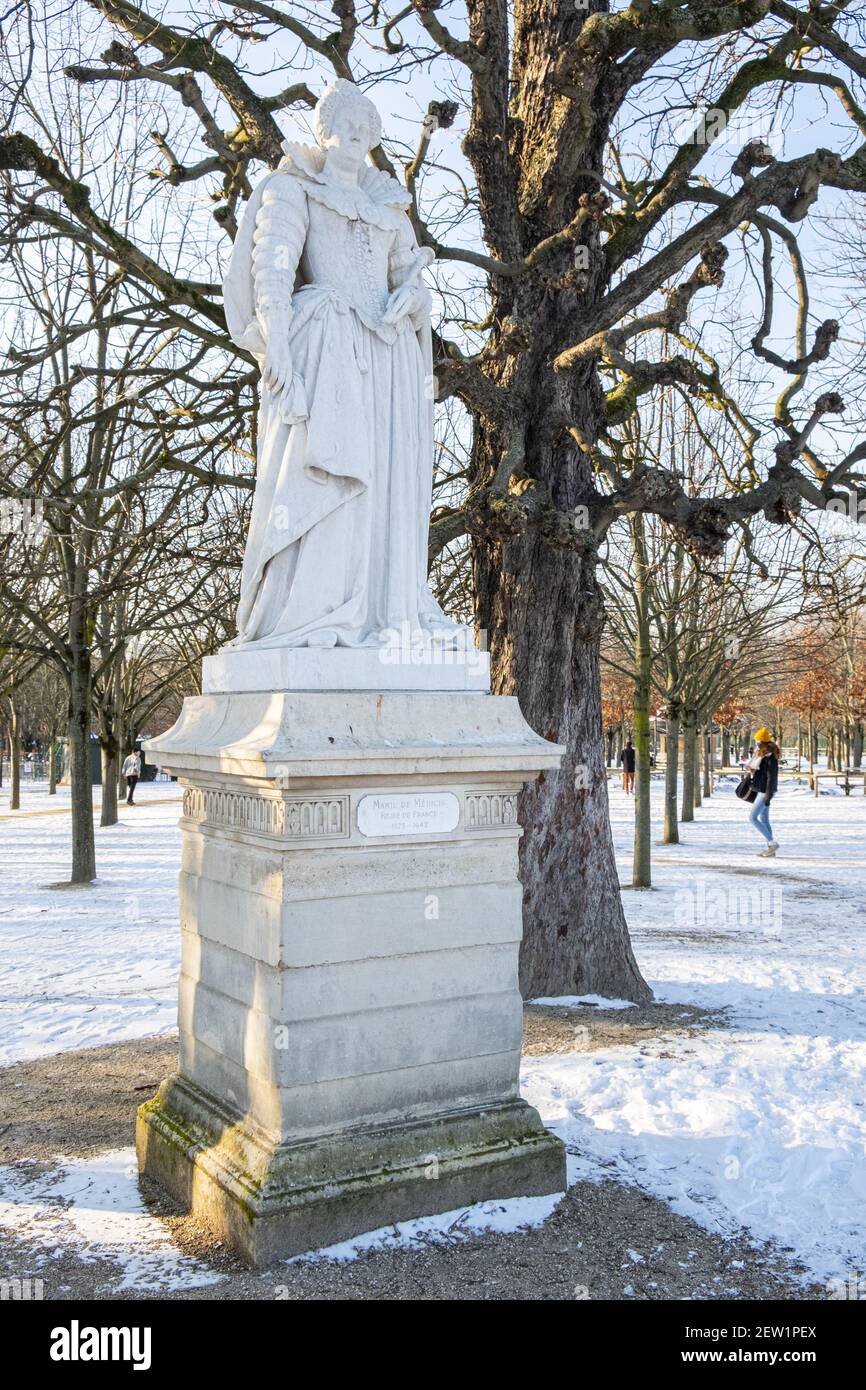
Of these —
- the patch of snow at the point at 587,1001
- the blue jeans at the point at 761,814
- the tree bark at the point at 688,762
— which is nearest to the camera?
the patch of snow at the point at 587,1001

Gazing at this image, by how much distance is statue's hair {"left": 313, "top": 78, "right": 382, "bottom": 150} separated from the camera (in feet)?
14.3

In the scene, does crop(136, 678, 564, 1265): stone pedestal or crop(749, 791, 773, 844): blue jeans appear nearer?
crop(136, 678, 564, 1265): stone pedestal

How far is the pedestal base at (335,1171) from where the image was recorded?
145 inches

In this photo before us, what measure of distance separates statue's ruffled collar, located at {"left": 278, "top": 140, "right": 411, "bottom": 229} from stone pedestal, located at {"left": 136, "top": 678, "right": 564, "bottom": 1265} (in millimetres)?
1967

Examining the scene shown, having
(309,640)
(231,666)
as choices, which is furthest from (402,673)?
(231,666)

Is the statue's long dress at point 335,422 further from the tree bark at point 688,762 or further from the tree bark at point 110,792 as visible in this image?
the tree bark at point 110,792

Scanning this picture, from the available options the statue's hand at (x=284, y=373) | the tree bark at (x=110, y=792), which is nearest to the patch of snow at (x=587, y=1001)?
the statue's hand at (x=284, y=373)

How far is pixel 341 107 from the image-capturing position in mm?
4367

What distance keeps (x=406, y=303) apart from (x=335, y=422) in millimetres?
643

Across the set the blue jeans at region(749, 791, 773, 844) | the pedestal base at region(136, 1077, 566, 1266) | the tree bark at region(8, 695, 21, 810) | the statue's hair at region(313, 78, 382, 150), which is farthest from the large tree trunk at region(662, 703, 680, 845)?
the tree bark at region(8, 695, 21, 810)

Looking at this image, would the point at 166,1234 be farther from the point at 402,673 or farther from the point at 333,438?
the point at 333,438

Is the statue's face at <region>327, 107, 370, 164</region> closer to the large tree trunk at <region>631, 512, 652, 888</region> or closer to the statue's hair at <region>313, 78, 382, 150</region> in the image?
the statue's hair at <region>313, 78, 382, 150</region>

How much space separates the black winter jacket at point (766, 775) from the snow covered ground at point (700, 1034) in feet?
3.74
